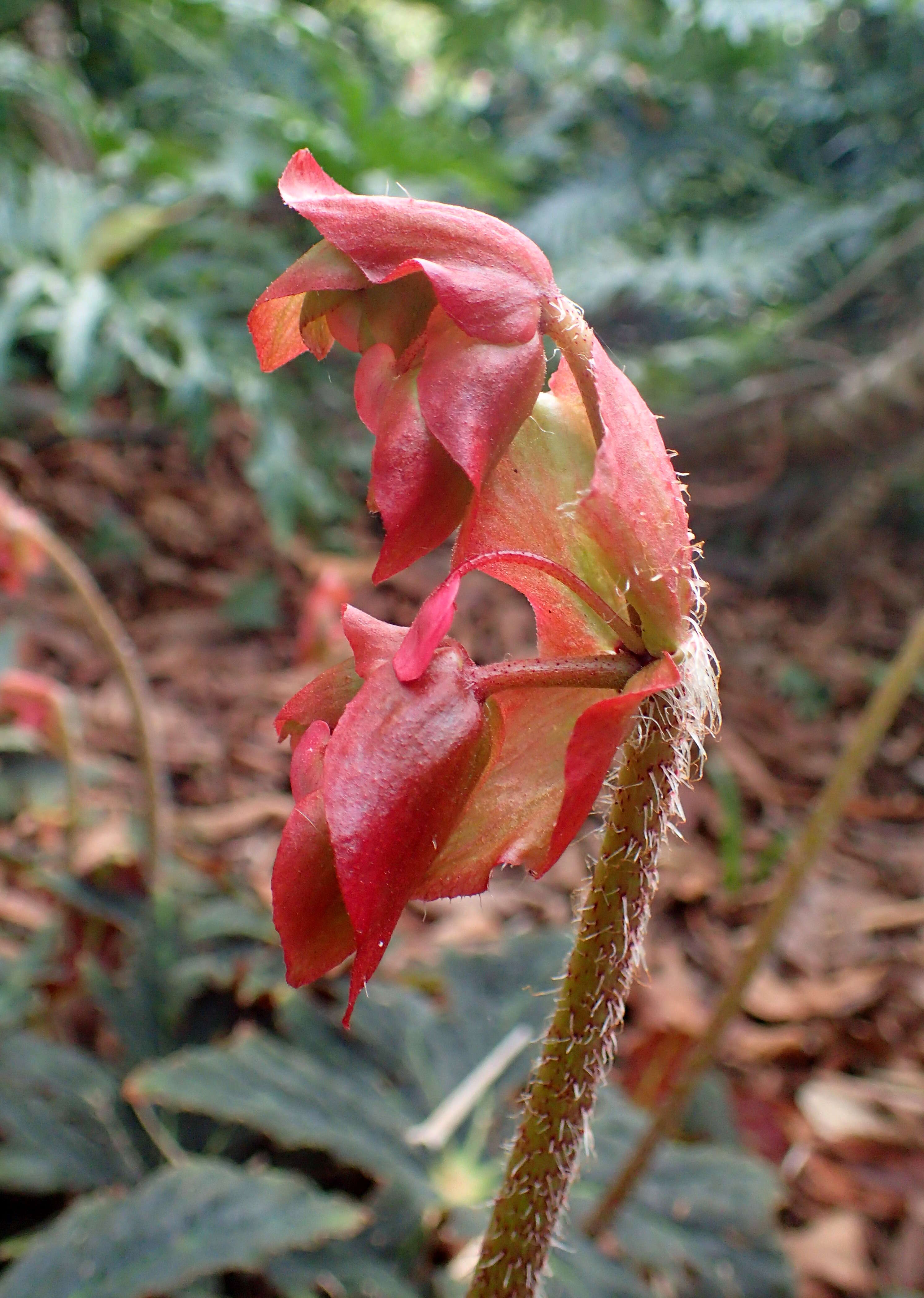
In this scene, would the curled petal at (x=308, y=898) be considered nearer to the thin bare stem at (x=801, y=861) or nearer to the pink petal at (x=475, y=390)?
the pink petal at (x=475, y=390)

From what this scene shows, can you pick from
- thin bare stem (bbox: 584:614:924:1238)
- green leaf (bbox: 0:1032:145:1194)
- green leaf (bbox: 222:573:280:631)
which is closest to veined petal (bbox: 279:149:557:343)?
thin bare stem (bbox: 584:614:924:1238)

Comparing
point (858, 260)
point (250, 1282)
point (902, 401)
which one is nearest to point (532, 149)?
point (858, 260)

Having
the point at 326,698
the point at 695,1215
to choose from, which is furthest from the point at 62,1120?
the point at 326,698

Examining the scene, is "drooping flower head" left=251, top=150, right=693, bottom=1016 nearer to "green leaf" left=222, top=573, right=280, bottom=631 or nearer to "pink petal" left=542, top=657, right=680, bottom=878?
"pink petal" left=542, top=657, right=680, bottom=878

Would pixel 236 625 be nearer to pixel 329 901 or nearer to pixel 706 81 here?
pixel 329 901

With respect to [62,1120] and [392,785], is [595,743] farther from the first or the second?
[62,1120]

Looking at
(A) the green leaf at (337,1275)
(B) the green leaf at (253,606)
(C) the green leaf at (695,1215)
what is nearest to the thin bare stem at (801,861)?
(C) the green leaf at (695,1215)
